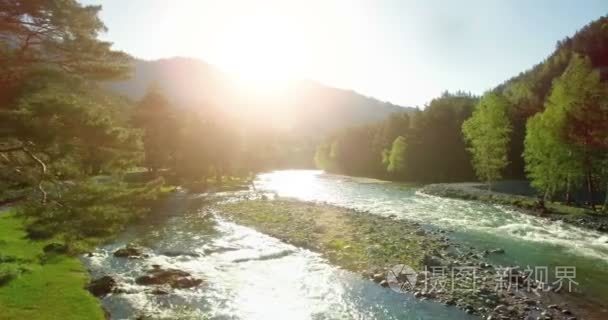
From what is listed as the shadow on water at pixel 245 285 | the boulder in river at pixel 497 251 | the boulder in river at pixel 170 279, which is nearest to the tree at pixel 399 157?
the shadow on water at pixel 245 285

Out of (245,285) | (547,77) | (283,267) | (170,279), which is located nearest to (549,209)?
(283,267)

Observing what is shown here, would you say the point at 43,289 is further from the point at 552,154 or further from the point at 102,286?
the point at 552,154

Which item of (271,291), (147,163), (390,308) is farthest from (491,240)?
(147,163)

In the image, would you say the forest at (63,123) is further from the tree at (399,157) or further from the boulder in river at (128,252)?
the tree at (399,157)

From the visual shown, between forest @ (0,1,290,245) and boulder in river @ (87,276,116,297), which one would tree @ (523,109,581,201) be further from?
boulder in river @ (87,276,116,297)

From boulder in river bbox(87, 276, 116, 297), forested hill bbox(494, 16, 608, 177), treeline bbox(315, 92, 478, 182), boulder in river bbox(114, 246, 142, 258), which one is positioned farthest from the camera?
treeline bbox(315, 92, 478, 182)

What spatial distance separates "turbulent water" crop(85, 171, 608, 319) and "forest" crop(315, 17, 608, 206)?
1084 cm

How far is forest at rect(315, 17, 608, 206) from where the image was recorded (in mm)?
46250

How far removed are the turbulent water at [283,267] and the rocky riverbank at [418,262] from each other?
115 centimetres

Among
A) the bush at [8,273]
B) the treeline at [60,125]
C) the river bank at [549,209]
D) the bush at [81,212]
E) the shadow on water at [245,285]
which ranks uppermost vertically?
the treeline at [60,125]

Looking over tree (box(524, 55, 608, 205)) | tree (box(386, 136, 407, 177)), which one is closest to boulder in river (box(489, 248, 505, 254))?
tree (box(524, 55, 608, 205))

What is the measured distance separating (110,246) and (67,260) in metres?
6.21

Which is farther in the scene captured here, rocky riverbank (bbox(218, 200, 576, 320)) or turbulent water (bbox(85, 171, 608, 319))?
rocky riverbank (bbox(218, 200, 576, 320))

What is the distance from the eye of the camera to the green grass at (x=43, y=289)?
16.6 m
